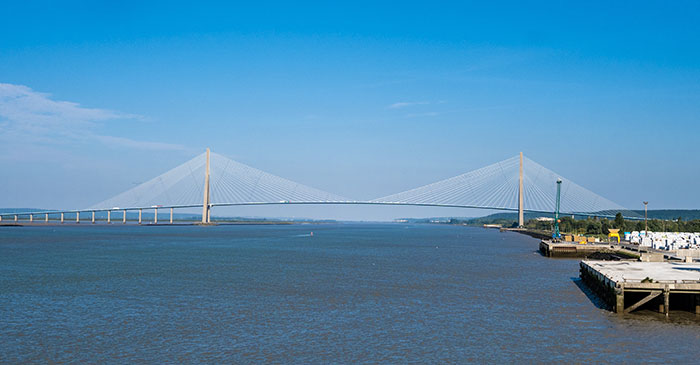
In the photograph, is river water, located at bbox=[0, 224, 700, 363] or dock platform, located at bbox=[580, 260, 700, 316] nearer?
river water, located at bbox=[0, 224, 700, 363]

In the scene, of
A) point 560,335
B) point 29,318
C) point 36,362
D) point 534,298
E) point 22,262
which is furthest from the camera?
point 22,262

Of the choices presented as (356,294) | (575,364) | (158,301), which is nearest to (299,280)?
(356,294)

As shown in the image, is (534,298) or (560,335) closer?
(560,335)

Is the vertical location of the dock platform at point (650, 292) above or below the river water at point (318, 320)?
above

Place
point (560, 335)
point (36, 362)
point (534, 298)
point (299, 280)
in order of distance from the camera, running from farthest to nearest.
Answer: point (299, 280) → point (534, 298) → point (560, 335) → point (36, 362)

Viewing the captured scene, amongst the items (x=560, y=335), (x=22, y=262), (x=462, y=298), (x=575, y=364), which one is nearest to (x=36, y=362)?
(x=575, y=364)

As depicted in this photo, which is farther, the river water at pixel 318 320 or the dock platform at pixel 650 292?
the dock platform at pixel 650 292

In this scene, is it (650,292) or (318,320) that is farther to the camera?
(650,292)

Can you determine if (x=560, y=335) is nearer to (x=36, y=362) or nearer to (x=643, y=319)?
(x=643, y=319)

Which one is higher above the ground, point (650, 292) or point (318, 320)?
point (650, 292)

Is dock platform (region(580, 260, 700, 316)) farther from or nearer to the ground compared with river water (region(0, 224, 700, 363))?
farther from the ground
